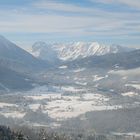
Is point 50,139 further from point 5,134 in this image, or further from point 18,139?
point 18,139

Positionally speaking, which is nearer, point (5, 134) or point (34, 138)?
point (5, 134)

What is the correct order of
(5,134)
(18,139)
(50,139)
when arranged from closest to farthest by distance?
(18,139)
(5,134)
(50,139)

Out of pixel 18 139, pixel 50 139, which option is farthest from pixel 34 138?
pixel 18 139

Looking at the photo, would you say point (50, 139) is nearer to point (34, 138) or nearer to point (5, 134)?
point (34, 138)

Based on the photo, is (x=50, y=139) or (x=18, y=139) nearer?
(x=18, y=139)

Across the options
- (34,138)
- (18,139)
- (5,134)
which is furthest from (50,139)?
(18,139)

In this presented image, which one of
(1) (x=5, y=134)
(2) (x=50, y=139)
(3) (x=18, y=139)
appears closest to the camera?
(3) (x=18, y=139)

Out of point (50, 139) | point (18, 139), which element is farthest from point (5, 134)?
point (50, 139)
